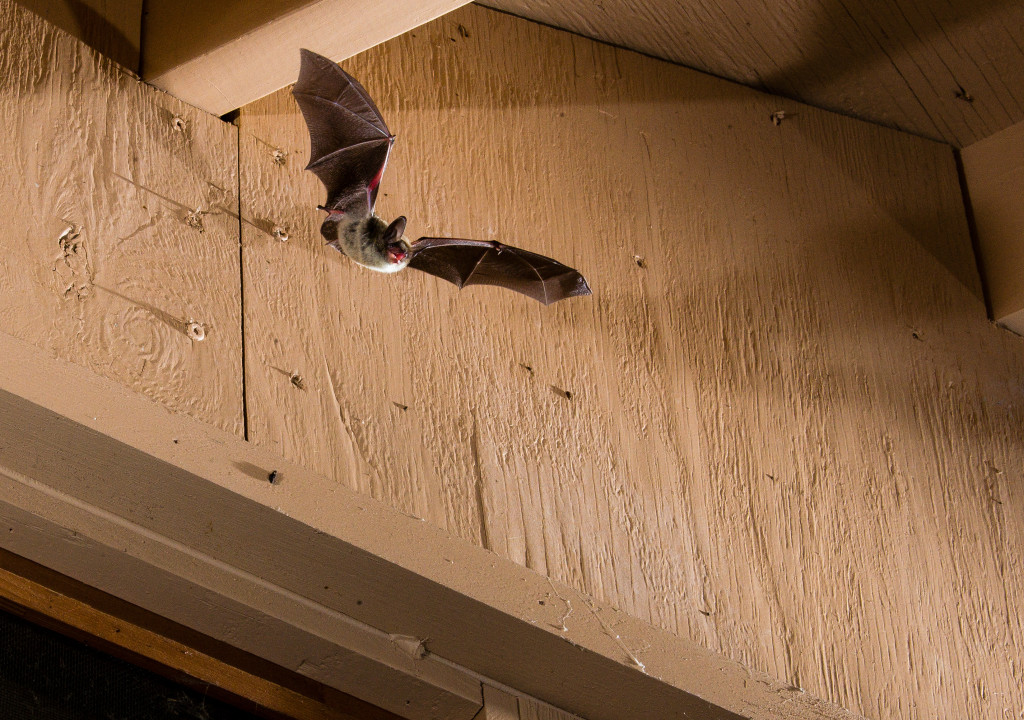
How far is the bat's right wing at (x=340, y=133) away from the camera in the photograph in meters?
1.07

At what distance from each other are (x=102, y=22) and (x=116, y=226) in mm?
249

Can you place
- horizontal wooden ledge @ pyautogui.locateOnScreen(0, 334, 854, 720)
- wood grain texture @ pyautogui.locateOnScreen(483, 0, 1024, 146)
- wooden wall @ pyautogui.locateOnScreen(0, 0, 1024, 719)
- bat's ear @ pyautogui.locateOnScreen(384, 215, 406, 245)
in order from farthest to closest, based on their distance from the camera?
wood grain texture @ pyautogui.locateOnScreen(483, 0, 1024, 146) < bat's ear @ pyautogui.locateOnScreen(384, 215, 406, 245) < wooden wall @ pyautogui.locateOnScreen(0, 0, 1024, 719) < horizontal wooden ledge @ pyautogui.locateOnScreen(0, 334, 854, 720)

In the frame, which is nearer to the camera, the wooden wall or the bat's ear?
the wooden wall

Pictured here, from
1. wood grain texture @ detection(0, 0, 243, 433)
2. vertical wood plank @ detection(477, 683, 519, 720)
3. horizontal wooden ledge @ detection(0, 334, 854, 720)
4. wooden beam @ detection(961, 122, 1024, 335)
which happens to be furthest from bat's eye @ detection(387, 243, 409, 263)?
wooden beam @ detection(961, 122, 1024, 335)

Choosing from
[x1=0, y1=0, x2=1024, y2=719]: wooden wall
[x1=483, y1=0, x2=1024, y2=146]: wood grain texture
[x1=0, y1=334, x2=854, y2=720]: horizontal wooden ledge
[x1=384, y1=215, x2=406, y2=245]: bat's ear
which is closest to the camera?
[x1=0, y1=334, x2=854, y2=720]: horizontal wooden ledge

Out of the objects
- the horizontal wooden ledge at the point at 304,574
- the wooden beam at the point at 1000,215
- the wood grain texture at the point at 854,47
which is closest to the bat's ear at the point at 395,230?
the horizontal wooden ledge at the point at 304,574

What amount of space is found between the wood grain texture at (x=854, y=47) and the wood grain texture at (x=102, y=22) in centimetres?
49

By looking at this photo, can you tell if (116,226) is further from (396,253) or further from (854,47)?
(854,47)

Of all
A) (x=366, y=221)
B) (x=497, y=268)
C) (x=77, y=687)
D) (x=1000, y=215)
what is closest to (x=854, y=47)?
(x=1000, y=215)

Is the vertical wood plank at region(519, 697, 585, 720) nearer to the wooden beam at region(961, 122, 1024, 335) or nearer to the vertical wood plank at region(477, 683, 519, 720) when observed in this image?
the vertical wood plank at region(477, 683, 519, 720)

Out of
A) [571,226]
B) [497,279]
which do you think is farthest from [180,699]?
[571,226]

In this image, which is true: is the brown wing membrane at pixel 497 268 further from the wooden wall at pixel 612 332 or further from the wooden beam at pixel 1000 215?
the wooden beam at pixel 1000 215

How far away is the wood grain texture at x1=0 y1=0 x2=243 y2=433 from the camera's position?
90cm

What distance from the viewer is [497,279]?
1111mm
